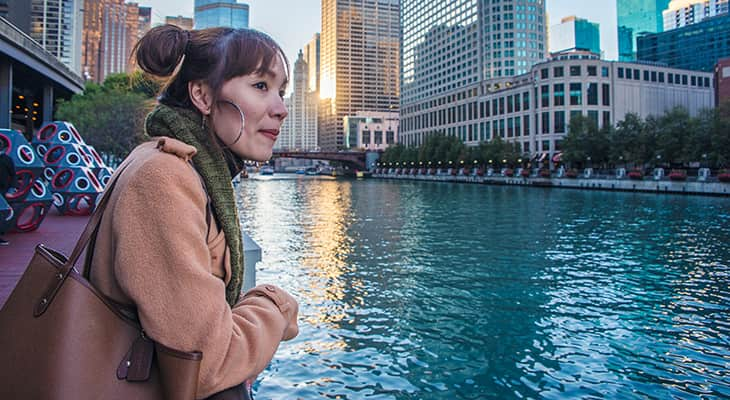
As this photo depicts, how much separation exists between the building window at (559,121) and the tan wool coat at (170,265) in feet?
→ 337

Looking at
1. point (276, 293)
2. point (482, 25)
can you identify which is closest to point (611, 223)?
point (276, 293)

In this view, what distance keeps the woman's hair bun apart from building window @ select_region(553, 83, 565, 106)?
104300 millimetres

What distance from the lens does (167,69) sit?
86.4 inches

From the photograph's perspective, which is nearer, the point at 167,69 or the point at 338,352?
the point at 167,69

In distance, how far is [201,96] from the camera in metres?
2.17

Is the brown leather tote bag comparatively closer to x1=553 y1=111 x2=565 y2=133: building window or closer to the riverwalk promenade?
the riverwalk promenade

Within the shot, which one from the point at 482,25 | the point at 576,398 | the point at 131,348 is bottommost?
the point at 576,398

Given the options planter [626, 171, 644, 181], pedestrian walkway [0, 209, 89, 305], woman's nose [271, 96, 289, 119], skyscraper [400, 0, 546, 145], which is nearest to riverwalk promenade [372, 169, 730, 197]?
planter [626, 171, 644, 181]

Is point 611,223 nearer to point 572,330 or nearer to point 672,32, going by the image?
point 572,330

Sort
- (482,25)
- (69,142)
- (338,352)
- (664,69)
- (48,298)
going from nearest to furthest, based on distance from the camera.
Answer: (48,298)
(338,352)
(69,142)
(664,69)
(482,25)

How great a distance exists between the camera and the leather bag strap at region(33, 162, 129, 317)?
1559 mm

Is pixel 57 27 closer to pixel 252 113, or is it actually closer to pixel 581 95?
pixel 581 95

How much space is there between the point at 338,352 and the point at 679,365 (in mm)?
4998

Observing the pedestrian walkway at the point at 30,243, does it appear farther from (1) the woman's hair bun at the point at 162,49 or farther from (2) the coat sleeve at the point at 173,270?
(2) the coat sleeve at the point at 173,270
